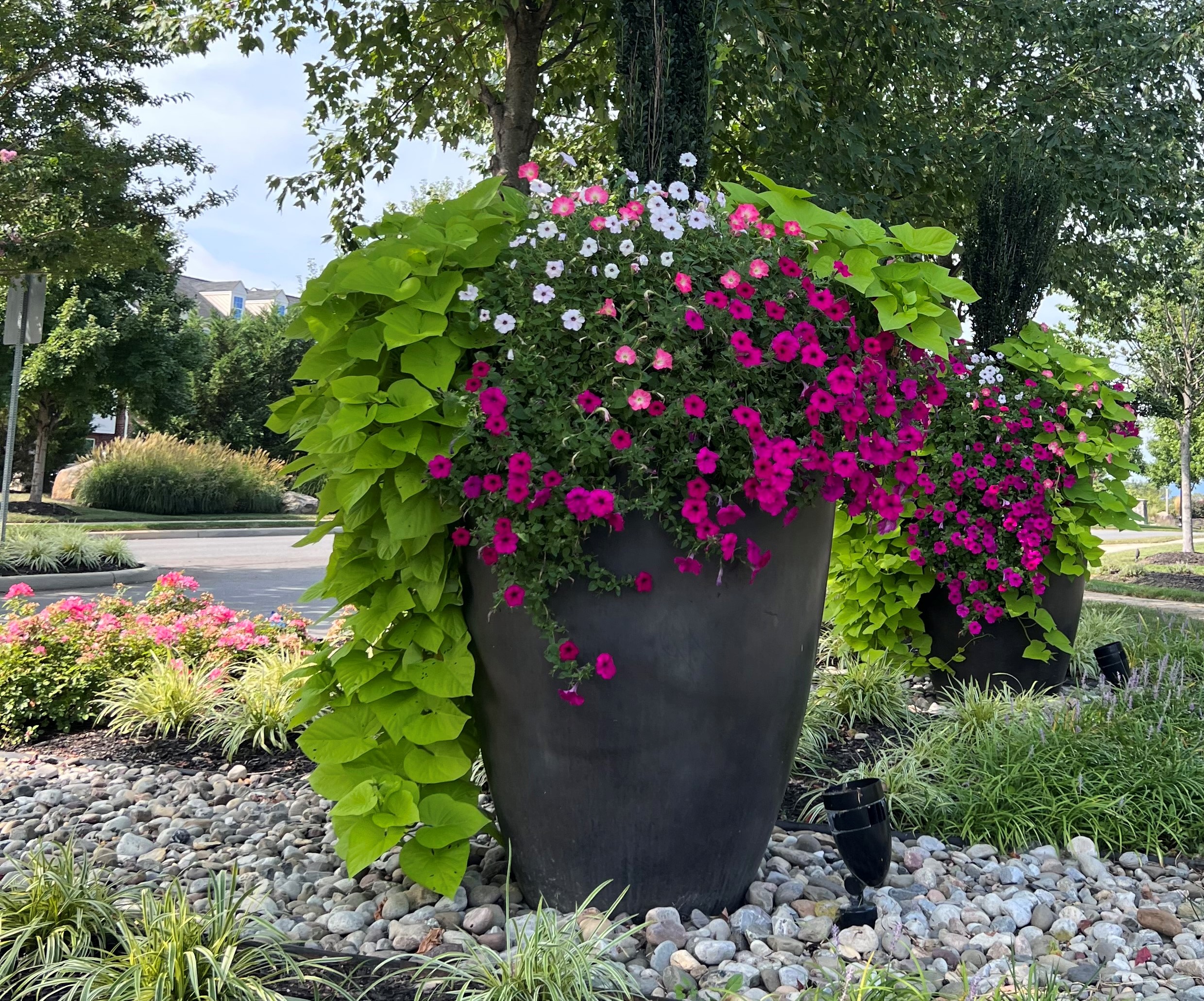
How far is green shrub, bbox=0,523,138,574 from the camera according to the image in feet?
32.7

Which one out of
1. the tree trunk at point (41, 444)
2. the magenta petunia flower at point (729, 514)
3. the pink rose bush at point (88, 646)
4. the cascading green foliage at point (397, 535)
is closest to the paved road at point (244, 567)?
the pink rose bush at point (88, 646)

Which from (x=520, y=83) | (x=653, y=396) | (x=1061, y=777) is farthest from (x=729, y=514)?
(x=520, y=83)

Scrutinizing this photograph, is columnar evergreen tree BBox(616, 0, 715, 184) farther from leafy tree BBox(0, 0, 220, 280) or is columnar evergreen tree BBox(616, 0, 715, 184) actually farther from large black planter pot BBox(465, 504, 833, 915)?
leafy tree BBox(0, 0, 220, 280)

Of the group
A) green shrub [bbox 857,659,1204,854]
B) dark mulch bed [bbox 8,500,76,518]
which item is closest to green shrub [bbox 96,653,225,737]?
green shrub [bbox 857,659,1204,854]

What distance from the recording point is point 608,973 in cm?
194

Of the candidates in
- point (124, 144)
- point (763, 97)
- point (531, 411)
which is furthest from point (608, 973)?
point (124, 144)

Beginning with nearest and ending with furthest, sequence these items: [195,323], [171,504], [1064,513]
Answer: [1064,513] < [171,504] < [195,323]

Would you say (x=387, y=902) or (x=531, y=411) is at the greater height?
(x=531, y=411)

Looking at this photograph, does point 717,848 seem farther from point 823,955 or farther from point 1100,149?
point 1100,149

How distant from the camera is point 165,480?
2036 cm

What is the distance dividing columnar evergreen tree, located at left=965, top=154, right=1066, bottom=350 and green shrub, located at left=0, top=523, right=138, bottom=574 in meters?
9.21

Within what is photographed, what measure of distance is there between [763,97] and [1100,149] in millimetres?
4245

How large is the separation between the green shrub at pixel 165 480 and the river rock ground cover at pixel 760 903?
17820 millimetres

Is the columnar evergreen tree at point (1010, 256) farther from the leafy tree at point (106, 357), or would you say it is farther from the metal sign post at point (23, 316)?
the leafy tree at point (106, 357)
